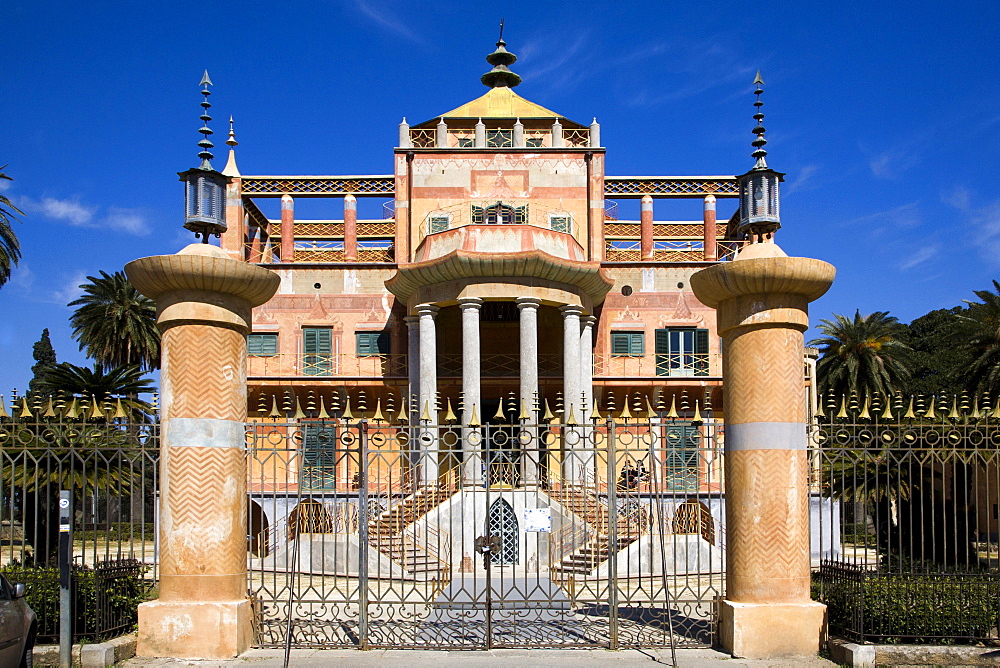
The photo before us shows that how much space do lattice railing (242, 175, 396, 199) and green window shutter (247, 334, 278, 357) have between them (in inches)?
198

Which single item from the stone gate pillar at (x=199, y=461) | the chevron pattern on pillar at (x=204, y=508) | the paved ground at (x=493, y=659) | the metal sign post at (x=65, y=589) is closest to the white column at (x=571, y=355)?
the paved ground at (x=493, y=659)

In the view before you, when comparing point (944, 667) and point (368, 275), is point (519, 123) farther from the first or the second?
point (944, 667)

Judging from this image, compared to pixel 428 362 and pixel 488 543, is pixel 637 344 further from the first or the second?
pixel 488 543

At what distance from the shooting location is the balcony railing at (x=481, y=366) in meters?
30.3

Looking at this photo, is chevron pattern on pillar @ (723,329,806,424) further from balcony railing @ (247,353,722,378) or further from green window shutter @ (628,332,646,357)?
green window shutter @ (628,332,646,357)

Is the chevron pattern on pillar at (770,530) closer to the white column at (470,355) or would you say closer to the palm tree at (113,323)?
the white column at (470,355)

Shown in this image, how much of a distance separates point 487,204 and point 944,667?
76.2ft

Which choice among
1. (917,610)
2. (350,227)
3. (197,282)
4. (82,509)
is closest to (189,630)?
(82,509)

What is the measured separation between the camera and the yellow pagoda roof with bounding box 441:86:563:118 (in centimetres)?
3456

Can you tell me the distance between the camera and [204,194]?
11.1m

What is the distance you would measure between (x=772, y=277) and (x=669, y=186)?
2319 centimetres

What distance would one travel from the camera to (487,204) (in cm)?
3116

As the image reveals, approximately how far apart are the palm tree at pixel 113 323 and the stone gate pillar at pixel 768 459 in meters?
33.4

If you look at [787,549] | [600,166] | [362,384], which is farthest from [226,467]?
[600,166]
